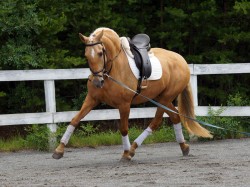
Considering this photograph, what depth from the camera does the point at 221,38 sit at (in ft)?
58.1

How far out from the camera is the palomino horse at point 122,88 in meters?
10.2

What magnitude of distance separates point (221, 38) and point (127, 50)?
7099 mm

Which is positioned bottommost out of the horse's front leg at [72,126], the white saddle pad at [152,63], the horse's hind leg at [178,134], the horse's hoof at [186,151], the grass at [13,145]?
the grass at [13,145]

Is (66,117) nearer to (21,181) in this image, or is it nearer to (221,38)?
(21,181)

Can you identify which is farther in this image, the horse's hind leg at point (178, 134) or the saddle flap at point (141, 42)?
the horse's hind leg at point (178, 134)

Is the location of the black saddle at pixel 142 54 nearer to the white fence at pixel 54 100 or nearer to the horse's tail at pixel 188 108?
the horse's tail at pixel 188 108

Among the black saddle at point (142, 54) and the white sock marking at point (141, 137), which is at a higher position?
the black saddle at point (142, 54)

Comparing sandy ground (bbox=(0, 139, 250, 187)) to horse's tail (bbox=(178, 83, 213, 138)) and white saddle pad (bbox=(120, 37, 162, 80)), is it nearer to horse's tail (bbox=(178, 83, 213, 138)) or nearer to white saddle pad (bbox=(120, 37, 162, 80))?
horse's tail (bbox=(178, 83, 213, 138))

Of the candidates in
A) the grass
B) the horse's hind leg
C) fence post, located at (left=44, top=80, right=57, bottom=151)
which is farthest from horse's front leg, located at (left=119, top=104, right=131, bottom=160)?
the grass

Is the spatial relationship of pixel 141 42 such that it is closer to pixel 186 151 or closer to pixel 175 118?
pixel 175 118

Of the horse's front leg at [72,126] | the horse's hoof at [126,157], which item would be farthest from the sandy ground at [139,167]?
the horse's front leg at [72,126]

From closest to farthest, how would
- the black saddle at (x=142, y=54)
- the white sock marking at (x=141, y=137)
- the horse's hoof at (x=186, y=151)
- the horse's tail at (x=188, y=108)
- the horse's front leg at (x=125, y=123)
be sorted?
1. the horse's front leg at (x=125, y=123)
2. the black saddle at (x=142, y=54)
3. the white sock marking at (x=141, y=137)
4. the horse's hoof at (x=186, y=151)
5. the horse's tail at (x=188, y=108)

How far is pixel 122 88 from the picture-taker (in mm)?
10672

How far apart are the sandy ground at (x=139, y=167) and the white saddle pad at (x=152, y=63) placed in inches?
50.7
